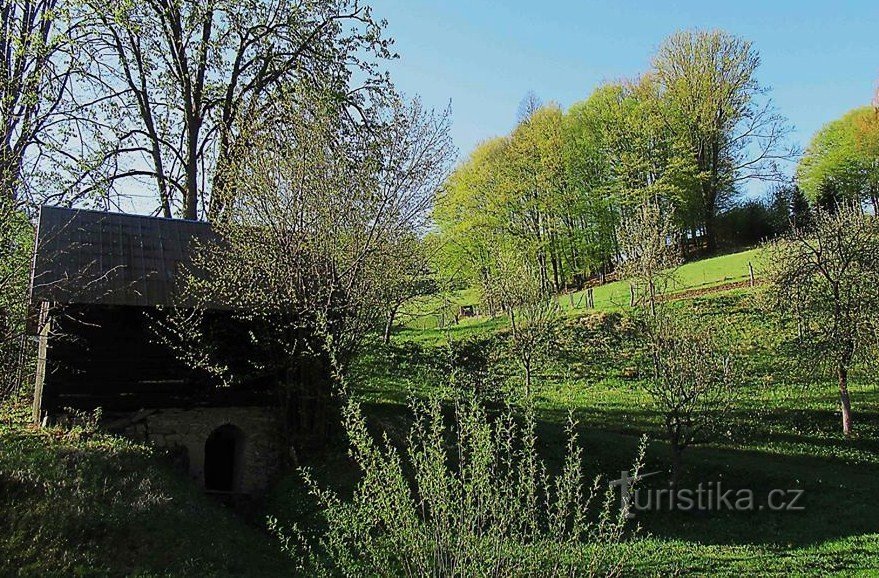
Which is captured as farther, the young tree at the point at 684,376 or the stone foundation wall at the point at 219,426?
the stone foundation wall at the point at 219,426

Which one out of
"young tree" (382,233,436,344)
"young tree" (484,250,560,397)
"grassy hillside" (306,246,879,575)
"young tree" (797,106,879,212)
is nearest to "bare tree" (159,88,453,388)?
"young tree" (382,233,436,344)

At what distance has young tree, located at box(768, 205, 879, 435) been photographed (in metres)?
14.8

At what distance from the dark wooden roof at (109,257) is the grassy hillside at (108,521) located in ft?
8.23

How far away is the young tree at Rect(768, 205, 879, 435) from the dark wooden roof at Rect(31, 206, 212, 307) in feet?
47.9

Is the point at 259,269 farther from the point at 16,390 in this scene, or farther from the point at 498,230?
the point at 498,230

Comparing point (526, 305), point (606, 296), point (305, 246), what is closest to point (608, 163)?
point (606, 296)

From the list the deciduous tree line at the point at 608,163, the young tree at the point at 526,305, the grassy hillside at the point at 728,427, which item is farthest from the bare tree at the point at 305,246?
the deciduous tree line at the point at 608,163

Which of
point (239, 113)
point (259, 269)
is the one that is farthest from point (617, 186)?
point (259, 269)

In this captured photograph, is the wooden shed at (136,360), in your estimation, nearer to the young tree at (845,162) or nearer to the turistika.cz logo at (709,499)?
the turistika.cz logo at (709,499)

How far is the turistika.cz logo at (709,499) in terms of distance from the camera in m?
11.0

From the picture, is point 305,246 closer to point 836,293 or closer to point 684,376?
point 684,376

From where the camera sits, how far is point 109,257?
11.5 metres

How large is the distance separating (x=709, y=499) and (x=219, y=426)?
30.7 ft

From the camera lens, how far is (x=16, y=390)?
1313 centimetres
